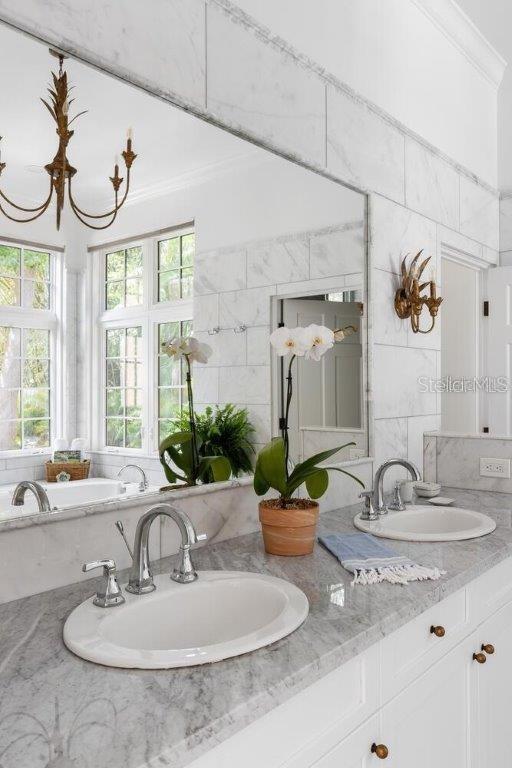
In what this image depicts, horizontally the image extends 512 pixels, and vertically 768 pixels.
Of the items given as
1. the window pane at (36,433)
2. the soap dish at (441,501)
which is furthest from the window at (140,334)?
the soap dish at (441,501)

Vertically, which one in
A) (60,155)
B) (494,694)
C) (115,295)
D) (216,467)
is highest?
(60,155)

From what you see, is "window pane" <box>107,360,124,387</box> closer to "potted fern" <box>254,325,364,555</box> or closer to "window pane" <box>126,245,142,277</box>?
"window pane" <box>126,245,142,277</box>

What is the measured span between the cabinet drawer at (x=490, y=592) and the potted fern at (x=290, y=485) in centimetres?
41

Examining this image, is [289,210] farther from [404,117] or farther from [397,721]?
[397,721]

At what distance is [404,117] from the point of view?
266 cm

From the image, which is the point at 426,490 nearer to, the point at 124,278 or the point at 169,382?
the point at 169,382

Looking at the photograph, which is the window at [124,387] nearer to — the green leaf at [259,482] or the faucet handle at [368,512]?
the green leaf at [259,482]

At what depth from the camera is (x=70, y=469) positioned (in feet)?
4.53

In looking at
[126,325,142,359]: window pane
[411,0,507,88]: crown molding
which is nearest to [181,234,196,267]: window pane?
[126,325,142,359]: window pane

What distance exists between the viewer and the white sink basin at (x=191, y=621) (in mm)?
994

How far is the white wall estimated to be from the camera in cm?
213

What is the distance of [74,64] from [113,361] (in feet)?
2.19

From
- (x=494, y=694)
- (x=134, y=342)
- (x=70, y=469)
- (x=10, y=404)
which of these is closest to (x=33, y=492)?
(x=70, y=469)

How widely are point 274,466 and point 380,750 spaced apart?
26.9 inches
